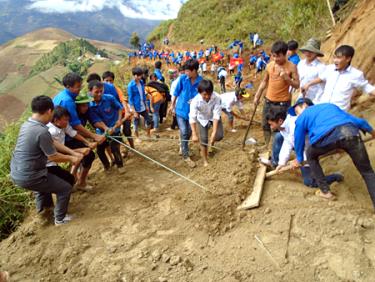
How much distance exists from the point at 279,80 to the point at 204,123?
128 centimetres

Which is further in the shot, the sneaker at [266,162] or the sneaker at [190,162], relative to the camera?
the sneaker at [190,162]

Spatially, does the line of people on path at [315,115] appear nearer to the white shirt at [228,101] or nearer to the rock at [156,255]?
the white shirt at [228,101]

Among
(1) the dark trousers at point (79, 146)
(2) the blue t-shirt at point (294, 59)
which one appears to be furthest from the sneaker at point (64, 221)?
(2) the blue t-shirt at point (294, 59)

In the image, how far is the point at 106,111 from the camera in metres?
4.70

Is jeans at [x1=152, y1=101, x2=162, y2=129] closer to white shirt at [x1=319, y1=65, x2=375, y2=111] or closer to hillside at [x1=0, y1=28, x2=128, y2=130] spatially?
white shirt at [x1=319, y1=65, x2=375, y2=111]

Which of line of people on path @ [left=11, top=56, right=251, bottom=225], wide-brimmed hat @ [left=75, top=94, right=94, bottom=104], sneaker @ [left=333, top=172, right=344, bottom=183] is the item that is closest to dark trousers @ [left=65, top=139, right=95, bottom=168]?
line of people on path @ [left=11, top=56, right=251, bottom=225]

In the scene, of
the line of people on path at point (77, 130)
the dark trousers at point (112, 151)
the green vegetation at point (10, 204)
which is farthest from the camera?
the dark trousers at point (112, 151)

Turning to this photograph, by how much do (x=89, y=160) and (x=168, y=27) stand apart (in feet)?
145

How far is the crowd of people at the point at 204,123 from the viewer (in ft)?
10.3

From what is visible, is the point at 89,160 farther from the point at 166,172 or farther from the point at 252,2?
the point at 252,2

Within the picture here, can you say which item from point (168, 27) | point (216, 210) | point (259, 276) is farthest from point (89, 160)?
point (168, 27)

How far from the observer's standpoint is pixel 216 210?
3.58 m

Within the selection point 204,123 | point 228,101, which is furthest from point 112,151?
point 228,101

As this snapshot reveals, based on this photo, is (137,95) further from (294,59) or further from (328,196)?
(328,196)
